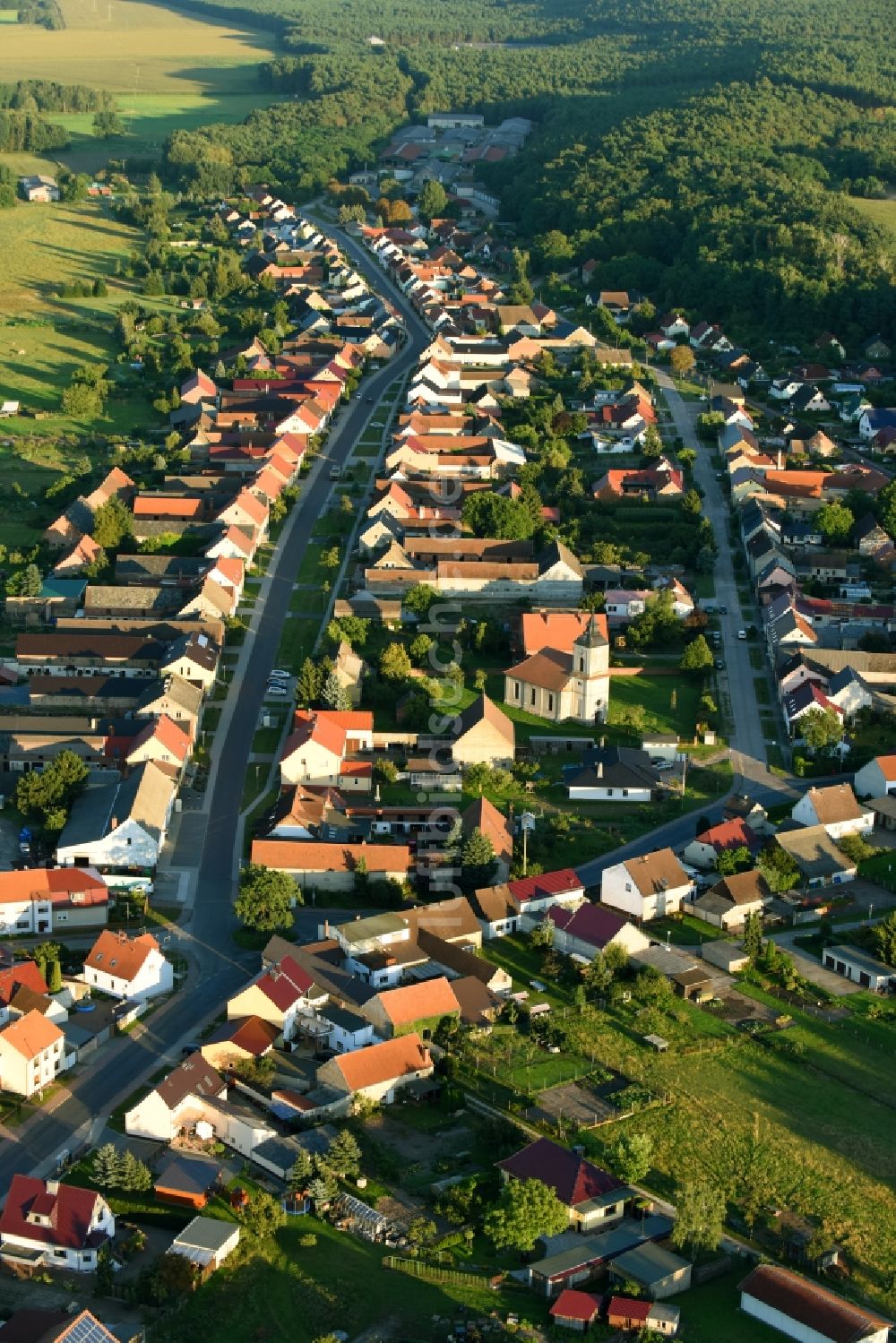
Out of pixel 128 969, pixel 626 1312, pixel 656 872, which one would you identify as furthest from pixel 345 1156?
pixel 656 872

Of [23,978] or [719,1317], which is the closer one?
[719,1317]

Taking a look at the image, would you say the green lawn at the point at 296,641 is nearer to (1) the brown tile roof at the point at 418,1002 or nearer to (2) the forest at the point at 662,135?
(1) the brown tile roof at the point at 418,1002

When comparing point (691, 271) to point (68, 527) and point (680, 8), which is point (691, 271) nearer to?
point (68, 527)

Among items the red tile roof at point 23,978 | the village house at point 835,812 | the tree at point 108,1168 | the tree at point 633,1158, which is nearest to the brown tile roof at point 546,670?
the village house at point 835,812

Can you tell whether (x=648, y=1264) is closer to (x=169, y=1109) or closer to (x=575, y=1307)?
(x=575, y=1307)

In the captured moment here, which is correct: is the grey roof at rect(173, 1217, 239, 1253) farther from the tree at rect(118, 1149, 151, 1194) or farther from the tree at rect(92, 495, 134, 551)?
the tree at rect(92, 495, 134, 551)

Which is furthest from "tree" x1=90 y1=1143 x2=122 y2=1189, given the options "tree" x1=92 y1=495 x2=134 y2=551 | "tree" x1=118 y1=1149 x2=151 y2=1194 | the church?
"tree" x1=92 y1=495 x2=134 y2=551
